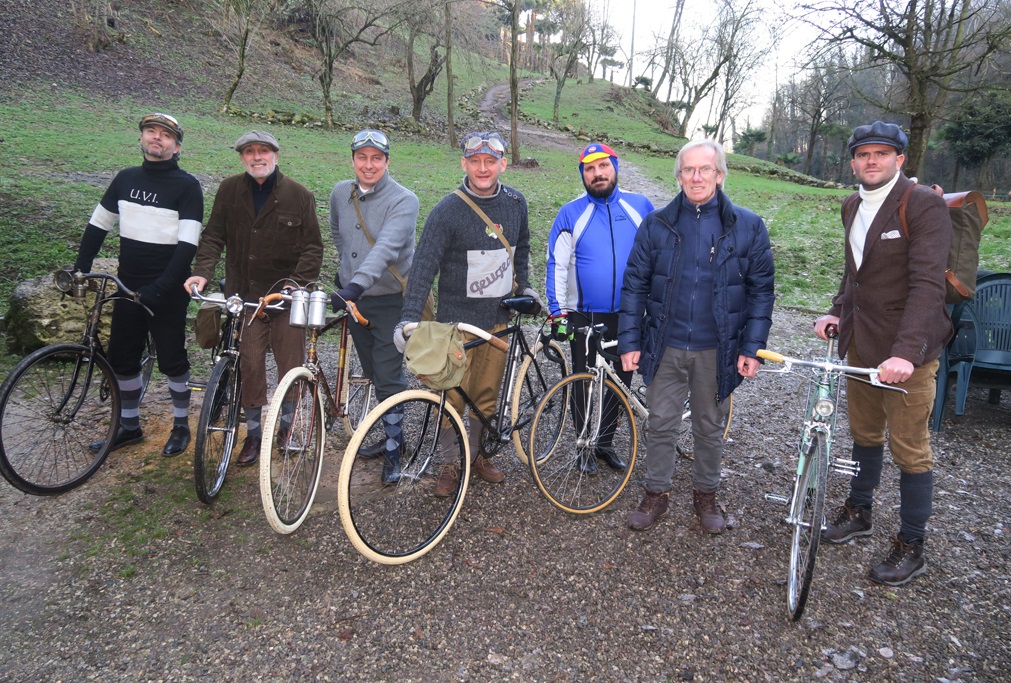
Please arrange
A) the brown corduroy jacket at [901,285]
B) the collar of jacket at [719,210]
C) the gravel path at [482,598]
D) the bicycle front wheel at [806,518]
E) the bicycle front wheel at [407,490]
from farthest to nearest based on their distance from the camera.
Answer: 1. the collar of jacket at [719,210]
2. the bicycle front wheel at [407,490]
3. the brown corduroy jacket at [901,285]
4. the bicycle front wheel at [806,518]
5. the gravel path at [482,598]

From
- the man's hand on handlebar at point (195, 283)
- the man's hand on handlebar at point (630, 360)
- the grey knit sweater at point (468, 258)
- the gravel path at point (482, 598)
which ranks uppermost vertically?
the grey knit sweater at point (468, 258)

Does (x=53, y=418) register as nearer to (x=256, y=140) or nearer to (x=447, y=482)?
(x=256, y=140)

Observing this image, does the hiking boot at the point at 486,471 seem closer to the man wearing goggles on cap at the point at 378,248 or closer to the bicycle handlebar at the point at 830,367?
A: the man wearing goggles on cap at the point at 378,248

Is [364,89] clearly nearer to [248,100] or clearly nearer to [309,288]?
[248,100]

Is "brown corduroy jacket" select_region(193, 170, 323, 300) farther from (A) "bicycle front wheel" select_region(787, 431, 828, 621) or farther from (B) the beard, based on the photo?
(A) "bicycle front wheel" select_region(787, 431, 828, 621)

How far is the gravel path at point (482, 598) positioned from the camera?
8.79ft

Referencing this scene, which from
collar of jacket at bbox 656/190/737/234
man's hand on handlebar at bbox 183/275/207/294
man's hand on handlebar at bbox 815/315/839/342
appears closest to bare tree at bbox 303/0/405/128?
man's hand on handlebar at bbox 183/275/207/294

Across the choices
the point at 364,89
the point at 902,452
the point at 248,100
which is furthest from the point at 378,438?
the point at 364,89

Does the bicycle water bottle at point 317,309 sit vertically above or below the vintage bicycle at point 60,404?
above

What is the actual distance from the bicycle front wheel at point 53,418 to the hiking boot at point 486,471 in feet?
7.61

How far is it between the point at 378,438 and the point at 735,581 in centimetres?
251

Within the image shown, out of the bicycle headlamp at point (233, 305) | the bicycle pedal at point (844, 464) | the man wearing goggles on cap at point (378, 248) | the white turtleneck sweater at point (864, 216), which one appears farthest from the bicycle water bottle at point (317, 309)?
the white turtleneck sweater at point (864, 216)

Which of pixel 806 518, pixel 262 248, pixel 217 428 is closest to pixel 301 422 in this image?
pixel 217 428

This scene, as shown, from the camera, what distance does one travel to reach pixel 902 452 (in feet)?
10.7
